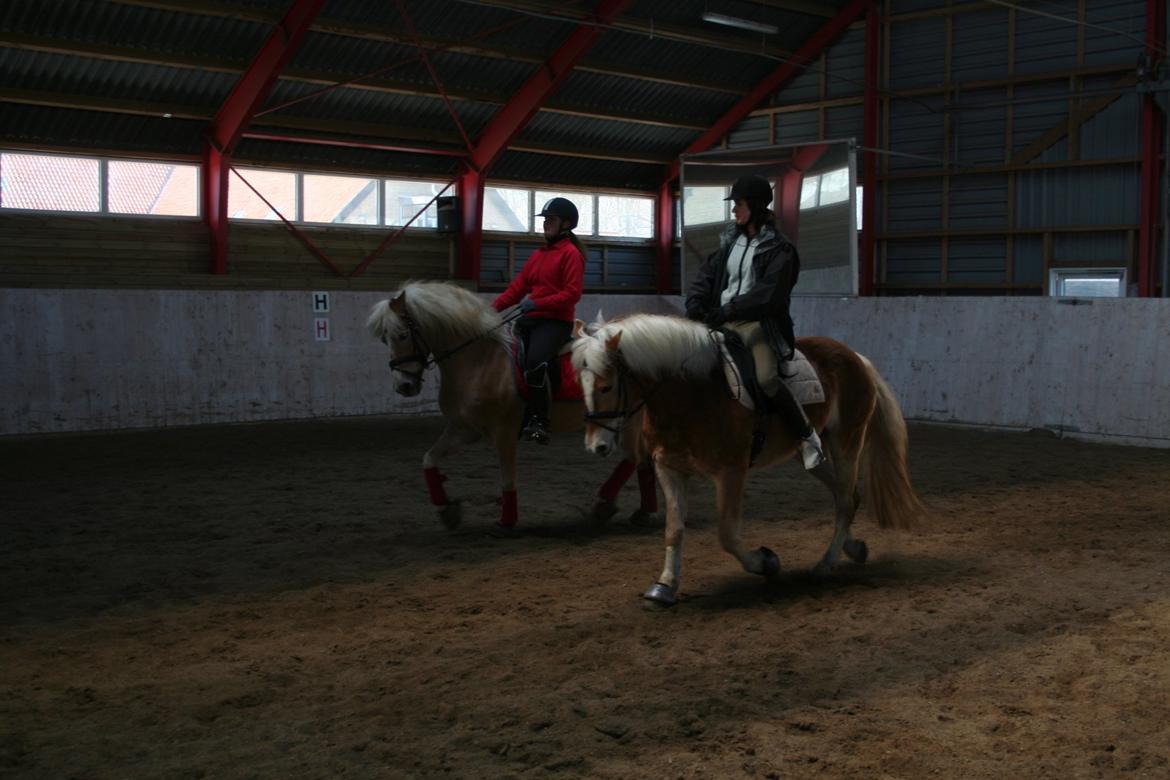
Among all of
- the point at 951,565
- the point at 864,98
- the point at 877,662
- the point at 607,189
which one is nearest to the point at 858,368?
the point at 951,565

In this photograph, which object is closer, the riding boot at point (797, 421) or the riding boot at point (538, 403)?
the riding boot at point (797, 421)

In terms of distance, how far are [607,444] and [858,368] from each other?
1929 millimetres

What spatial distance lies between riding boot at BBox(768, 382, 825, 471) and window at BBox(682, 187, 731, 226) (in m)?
13.0

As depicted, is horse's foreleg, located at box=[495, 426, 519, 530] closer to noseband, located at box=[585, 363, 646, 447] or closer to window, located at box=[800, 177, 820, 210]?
noseband, located at box=[585, 363, 646, 447]

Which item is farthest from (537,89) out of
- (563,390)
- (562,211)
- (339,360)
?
(563,390)

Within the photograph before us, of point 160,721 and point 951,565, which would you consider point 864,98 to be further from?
point 160,721

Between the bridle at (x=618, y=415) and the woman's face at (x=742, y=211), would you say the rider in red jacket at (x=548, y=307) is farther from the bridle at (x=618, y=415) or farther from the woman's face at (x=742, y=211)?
the bridle at (x=618, y=415)

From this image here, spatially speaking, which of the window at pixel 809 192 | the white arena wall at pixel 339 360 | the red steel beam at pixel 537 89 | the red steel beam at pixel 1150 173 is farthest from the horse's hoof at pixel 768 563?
the red steel beam at pixel 1150 173

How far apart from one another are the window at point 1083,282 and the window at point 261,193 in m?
14.0

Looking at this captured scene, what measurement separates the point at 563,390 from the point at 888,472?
2.25 metres

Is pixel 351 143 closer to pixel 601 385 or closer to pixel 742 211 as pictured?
pixel 742 211

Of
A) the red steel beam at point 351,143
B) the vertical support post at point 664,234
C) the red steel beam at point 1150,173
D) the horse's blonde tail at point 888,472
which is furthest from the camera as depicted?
the vertical support post at point 664,234

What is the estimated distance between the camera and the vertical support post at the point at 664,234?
24.7 m

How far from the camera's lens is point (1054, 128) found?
19.8 meters
